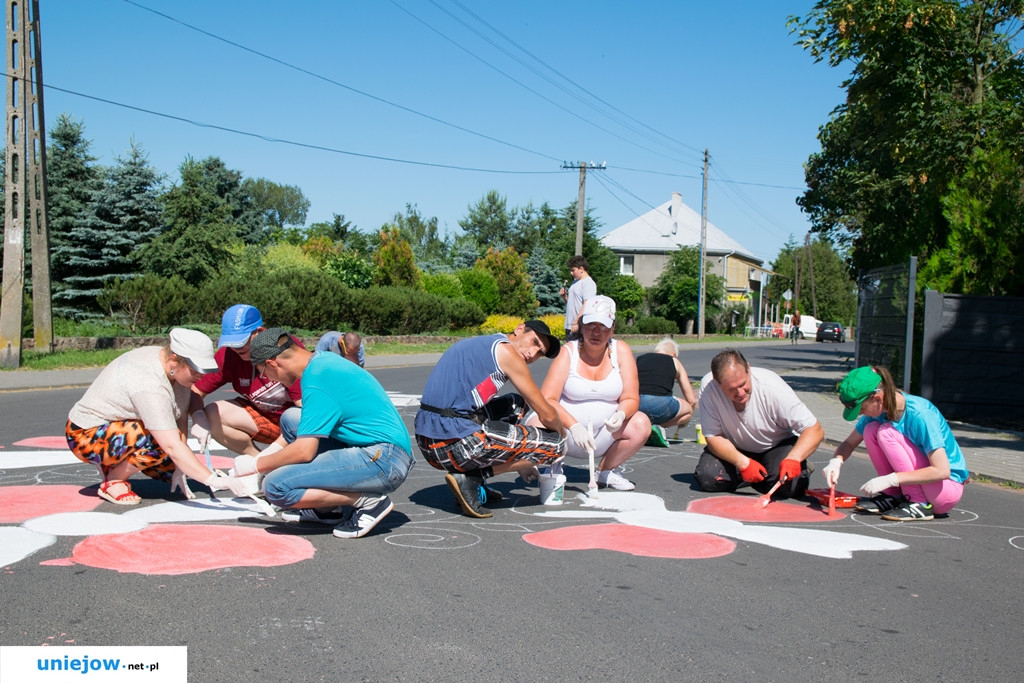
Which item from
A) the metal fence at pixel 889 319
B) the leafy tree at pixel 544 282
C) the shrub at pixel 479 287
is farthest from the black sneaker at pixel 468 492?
the leafy tree at pixel 544 282

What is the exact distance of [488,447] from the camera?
5.70 meters

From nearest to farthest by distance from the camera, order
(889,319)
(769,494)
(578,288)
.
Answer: (769,494) → (578,288) → (889,319)

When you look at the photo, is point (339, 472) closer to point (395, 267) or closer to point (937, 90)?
point (937, 90)

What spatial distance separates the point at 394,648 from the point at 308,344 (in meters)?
21.9

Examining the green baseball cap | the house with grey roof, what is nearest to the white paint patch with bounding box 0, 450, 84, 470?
the green baseball cap

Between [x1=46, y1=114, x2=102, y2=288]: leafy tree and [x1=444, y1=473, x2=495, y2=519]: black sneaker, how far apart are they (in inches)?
921

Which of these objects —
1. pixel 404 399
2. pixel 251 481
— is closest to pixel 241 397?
pixel 251 481

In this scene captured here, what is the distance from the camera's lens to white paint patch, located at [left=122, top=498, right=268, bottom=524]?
568cm

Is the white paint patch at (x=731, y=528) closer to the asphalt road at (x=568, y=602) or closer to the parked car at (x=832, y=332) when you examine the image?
the asphalt road at (x=568, y=602)

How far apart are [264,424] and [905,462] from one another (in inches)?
177

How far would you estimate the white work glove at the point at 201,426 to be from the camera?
241 inches

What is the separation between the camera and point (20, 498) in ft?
20.2

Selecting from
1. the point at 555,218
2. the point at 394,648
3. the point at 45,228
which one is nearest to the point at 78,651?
the point at 394,648

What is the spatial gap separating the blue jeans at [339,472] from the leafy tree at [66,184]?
23605 millimetres
